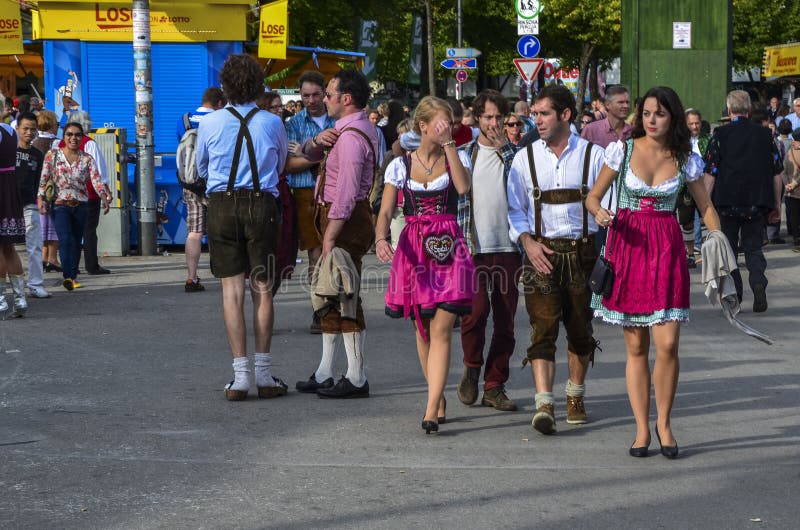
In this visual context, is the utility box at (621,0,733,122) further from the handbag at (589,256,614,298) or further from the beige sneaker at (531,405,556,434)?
the handbag at (589,256,614,298)

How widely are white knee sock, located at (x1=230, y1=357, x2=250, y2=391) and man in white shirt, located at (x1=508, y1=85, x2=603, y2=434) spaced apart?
1821mm

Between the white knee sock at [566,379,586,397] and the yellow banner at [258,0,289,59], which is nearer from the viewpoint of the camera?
the white knee sock at [566,379,586,397]

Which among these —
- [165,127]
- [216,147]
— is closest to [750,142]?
[216,147]

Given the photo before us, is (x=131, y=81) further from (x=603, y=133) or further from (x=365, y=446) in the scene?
(x=365, y=446)

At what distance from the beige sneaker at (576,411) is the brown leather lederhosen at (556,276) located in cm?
33

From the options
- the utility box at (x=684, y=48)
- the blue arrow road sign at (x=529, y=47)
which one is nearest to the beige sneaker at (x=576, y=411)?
the utility box at (x=684, y=48)

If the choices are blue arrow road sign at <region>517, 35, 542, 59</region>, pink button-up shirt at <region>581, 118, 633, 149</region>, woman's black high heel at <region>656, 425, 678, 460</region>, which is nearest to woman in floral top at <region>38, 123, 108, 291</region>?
pink button-up shirt at <region>581, 118, 633, 149</region>

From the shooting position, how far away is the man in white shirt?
6.93 meters

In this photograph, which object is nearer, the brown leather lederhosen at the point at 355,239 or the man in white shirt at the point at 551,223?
the man in white shirt at the point at 551,223

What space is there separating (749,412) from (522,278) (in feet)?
5.19

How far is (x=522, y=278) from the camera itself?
23.3ft

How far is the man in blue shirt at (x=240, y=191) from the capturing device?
25.4 feet

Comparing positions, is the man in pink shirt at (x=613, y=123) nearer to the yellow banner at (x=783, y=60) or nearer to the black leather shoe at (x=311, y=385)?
the black leather shoe at (x=311, y=385)

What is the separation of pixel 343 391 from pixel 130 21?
1279 cm
